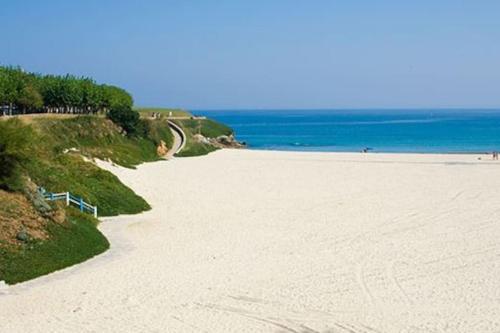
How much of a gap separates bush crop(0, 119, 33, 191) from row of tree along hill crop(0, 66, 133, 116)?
32.7 metres

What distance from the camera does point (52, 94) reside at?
66750 mm

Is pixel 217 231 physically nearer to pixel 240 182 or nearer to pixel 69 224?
pixel 69 224

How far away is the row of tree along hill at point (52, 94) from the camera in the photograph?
57.6 meters

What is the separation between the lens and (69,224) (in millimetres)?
22062

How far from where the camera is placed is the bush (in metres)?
22.2

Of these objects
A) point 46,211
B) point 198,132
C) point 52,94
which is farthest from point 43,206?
point 198,132

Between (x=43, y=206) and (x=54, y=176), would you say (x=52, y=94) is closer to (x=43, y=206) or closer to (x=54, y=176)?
(x=54, y=176)

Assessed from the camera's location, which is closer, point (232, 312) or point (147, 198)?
point (232, 312)

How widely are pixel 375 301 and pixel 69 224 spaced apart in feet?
32.7

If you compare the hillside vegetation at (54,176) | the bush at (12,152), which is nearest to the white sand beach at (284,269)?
the hillside vegetation at (54,176)

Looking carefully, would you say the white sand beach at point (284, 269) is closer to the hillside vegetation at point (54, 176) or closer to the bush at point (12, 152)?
the hillside vegetation at point (54, 176)

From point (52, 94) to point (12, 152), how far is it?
1815 inches

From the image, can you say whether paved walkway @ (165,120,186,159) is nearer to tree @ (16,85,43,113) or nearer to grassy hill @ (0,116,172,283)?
tree @ (16,85,43,113)

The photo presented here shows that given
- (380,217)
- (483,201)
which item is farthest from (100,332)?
(483,201)
